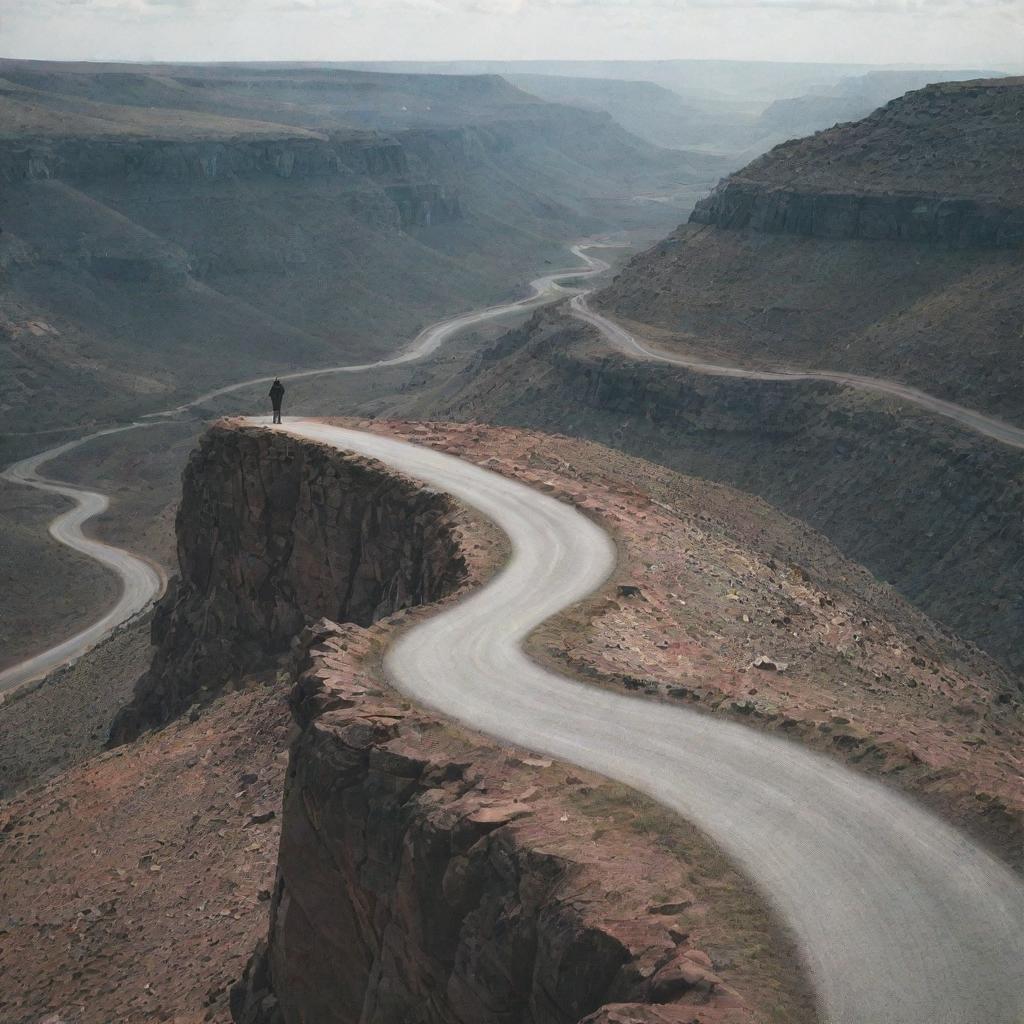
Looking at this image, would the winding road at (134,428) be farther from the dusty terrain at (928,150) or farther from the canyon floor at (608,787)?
the canyon floor at (608,787)

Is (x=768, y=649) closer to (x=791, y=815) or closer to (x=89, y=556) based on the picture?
(x=791, y=815)

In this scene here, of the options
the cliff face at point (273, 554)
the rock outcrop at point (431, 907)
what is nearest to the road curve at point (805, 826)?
the rock outcrop at point (431, 907)

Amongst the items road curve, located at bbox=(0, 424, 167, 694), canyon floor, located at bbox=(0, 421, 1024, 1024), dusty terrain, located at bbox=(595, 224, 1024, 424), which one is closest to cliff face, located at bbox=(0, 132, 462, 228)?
road curve, located at bbox=(0, 424, 167, 694)

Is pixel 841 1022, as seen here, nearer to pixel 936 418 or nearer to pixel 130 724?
pixel 130 724

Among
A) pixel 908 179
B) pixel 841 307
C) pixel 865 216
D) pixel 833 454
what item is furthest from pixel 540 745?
pixel 908 179

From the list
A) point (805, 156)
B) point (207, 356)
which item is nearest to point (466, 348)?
point (207, 356)

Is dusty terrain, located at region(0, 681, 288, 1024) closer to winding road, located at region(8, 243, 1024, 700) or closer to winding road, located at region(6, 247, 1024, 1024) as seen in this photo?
winding road, located at region(6, 247, 1024, 1024)
